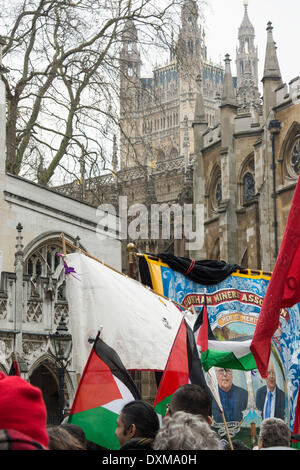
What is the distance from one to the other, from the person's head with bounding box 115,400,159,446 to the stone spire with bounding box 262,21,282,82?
94.3 ft

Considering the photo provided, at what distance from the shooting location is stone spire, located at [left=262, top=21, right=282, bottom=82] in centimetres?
3164

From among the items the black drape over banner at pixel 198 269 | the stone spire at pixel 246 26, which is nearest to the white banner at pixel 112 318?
the black drape over banner at pixel 198 269

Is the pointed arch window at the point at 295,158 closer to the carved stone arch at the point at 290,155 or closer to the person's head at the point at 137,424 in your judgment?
the carved stone arch at the point at 290,155

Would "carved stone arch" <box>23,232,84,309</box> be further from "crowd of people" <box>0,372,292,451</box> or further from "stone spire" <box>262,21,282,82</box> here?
"stone spire" <box>262,21,282,82</box>

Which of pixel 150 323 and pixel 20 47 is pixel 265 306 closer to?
pixel 150 323

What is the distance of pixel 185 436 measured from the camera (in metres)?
2.99

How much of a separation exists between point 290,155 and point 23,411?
28874 mm

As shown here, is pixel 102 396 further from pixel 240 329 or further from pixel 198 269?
pixel 240 329

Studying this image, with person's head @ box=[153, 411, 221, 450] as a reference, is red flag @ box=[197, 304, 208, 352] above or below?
above

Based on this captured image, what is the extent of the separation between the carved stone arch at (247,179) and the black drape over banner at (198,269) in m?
25.1

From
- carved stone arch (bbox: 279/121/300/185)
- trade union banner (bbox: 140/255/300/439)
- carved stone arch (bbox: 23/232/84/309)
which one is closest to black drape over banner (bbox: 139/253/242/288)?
trade union banner (bbox: 140/255/300/439)

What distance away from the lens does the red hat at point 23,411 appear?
2.47 m

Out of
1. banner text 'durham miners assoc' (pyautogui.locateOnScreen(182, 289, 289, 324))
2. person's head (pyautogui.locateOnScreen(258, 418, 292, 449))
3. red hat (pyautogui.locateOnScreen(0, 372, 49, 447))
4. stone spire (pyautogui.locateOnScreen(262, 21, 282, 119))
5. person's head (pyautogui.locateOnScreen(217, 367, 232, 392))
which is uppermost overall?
stone spire (pyautogui.locateOnScreen(262, 21, 282, 119))
